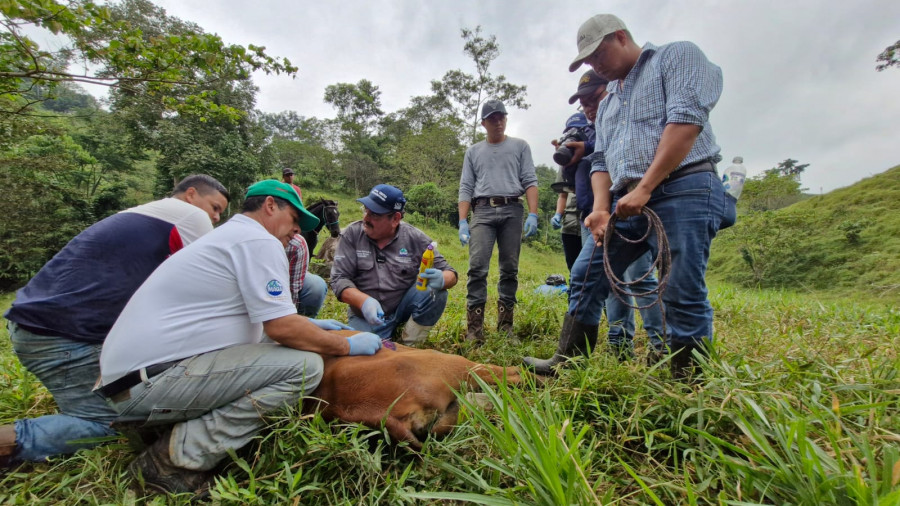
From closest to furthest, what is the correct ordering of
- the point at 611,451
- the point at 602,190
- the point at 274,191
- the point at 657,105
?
1. the point at 611,451
2. the point at 657,105
3. the point at 274,191
4. the point at 602,190

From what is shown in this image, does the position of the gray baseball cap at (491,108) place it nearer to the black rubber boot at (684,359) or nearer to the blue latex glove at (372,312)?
the blue latex glove at (372,312)

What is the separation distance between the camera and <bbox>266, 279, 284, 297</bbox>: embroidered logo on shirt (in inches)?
64.3

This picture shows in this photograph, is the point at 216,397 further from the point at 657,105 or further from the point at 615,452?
the point at 657,105

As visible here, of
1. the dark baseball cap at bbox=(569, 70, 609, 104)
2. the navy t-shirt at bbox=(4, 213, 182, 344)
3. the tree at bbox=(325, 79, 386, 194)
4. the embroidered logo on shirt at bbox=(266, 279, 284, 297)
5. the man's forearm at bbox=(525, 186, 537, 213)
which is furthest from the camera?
the tree at bbox=(325, 79, 386, 194)

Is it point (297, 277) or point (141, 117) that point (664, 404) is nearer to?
point (297, 277)

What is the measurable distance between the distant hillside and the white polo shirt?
14377mm

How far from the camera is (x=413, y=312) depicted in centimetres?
313

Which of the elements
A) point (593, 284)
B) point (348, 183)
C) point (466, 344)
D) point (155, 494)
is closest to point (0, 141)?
point (155, 494)

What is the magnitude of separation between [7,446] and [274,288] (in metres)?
1.40

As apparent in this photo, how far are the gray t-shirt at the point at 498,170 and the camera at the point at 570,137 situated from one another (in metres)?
0.47

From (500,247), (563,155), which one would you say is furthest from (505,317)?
(563,155)

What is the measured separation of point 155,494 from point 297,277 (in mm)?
1871

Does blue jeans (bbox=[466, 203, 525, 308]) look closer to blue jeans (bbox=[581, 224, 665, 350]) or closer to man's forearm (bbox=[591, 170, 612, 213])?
blue jeans (bbox=[581, 224, 665, 350])

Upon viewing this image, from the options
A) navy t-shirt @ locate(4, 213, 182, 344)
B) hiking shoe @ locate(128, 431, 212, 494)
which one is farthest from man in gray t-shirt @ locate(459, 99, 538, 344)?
navy t-shirt @ locate(4, 213, 182, 344)
